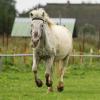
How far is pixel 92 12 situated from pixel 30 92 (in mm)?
68945

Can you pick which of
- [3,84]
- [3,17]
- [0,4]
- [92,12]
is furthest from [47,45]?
[92,12]

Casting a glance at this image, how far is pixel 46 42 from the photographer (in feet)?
45.3

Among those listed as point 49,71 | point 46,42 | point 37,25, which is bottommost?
point 49,71

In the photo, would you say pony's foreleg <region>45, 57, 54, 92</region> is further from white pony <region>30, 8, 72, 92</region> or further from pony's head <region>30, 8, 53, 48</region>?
pony's head <region>30, 8, 53, 48</region>

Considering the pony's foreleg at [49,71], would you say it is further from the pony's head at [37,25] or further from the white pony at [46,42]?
the pony's head at [37,25]

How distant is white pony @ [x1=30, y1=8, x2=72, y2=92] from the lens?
13.2 metres

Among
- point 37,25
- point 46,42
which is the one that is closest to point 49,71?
point 46,42

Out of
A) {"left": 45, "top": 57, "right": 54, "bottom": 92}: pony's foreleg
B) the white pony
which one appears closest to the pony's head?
the white pony

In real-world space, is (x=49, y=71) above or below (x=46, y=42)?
below

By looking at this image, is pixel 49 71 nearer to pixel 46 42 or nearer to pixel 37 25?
pixel 46 42

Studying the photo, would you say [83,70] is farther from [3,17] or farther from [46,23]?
[3,17]

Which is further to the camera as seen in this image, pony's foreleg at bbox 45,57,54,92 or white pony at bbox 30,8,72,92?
pony's foreleg at bbox 45,57,54,92

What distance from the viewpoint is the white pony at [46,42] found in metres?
13.2

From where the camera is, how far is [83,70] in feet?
81.7
